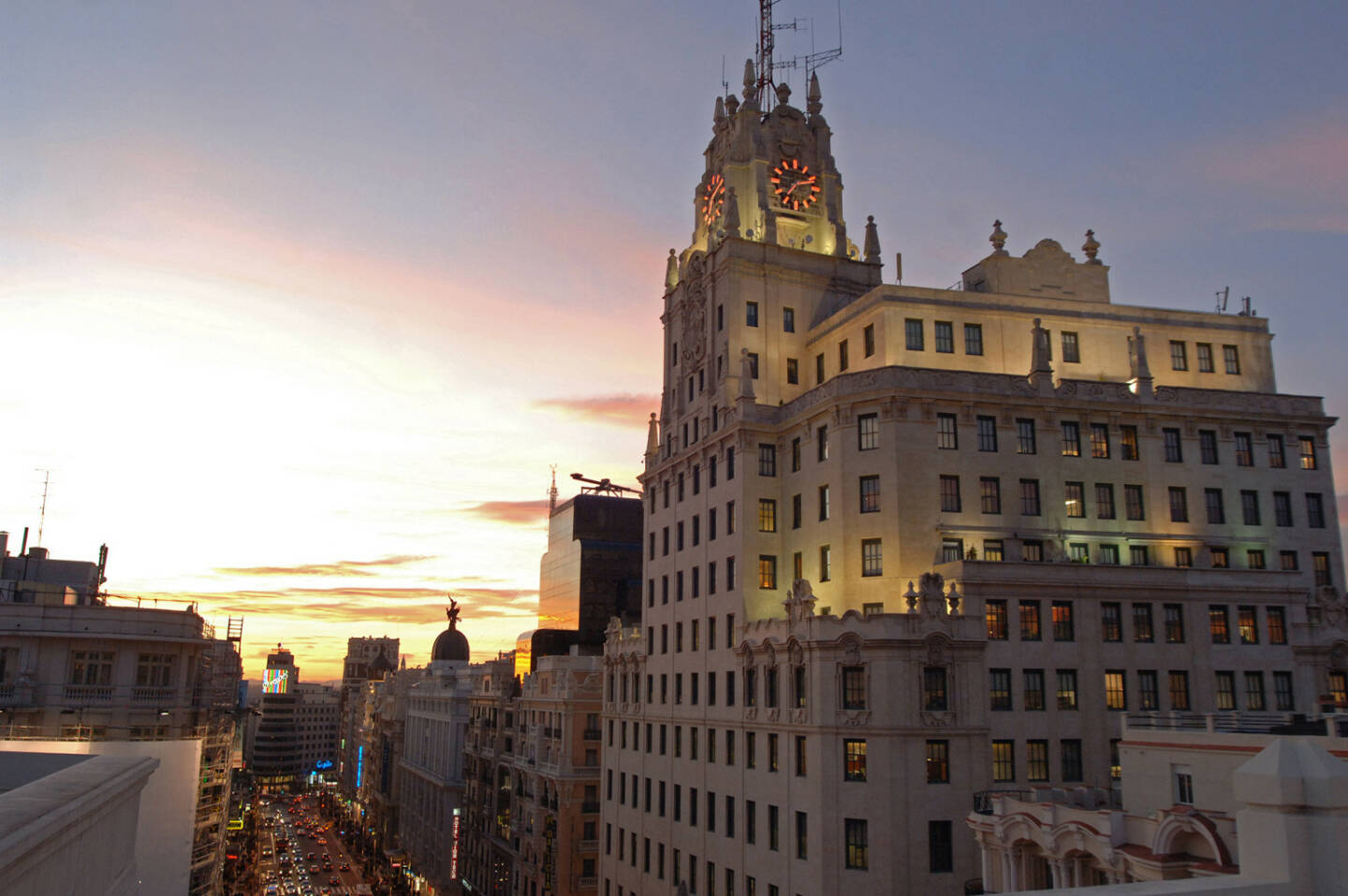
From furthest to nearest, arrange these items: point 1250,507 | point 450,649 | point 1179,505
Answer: point 450,649 < point 1250,507 < point 1179,505

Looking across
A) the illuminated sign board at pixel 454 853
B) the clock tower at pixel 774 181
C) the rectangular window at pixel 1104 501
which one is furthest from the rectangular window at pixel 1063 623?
the illuminated sign board at pixel 454 853

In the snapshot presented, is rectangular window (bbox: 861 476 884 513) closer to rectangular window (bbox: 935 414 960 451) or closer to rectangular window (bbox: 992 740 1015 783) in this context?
rectangular window (bbox: 935 414 960 451)

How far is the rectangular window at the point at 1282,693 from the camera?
5344cm

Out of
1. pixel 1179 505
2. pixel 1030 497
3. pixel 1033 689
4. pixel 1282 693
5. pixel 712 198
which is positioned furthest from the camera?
pixel 712 198

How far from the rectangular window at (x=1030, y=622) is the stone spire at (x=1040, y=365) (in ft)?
42.2

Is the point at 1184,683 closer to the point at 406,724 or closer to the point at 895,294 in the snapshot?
the point at 895,294

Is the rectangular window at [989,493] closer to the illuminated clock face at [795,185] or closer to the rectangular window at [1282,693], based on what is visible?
the rectangular window at [1282,693]

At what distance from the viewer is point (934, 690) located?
163 ft

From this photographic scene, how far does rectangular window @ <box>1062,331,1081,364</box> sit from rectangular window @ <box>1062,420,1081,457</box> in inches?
227

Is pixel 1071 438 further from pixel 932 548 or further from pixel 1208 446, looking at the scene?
pixel 932 548

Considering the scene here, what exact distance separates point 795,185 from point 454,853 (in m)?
96.2

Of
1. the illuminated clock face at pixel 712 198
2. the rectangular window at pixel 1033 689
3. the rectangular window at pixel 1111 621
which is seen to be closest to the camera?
the rectangular window at pixel 1033 689

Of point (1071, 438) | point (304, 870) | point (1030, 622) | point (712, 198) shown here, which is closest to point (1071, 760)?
point (1030, 622)

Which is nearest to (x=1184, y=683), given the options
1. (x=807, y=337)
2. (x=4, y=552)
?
(x=807, y=337)
